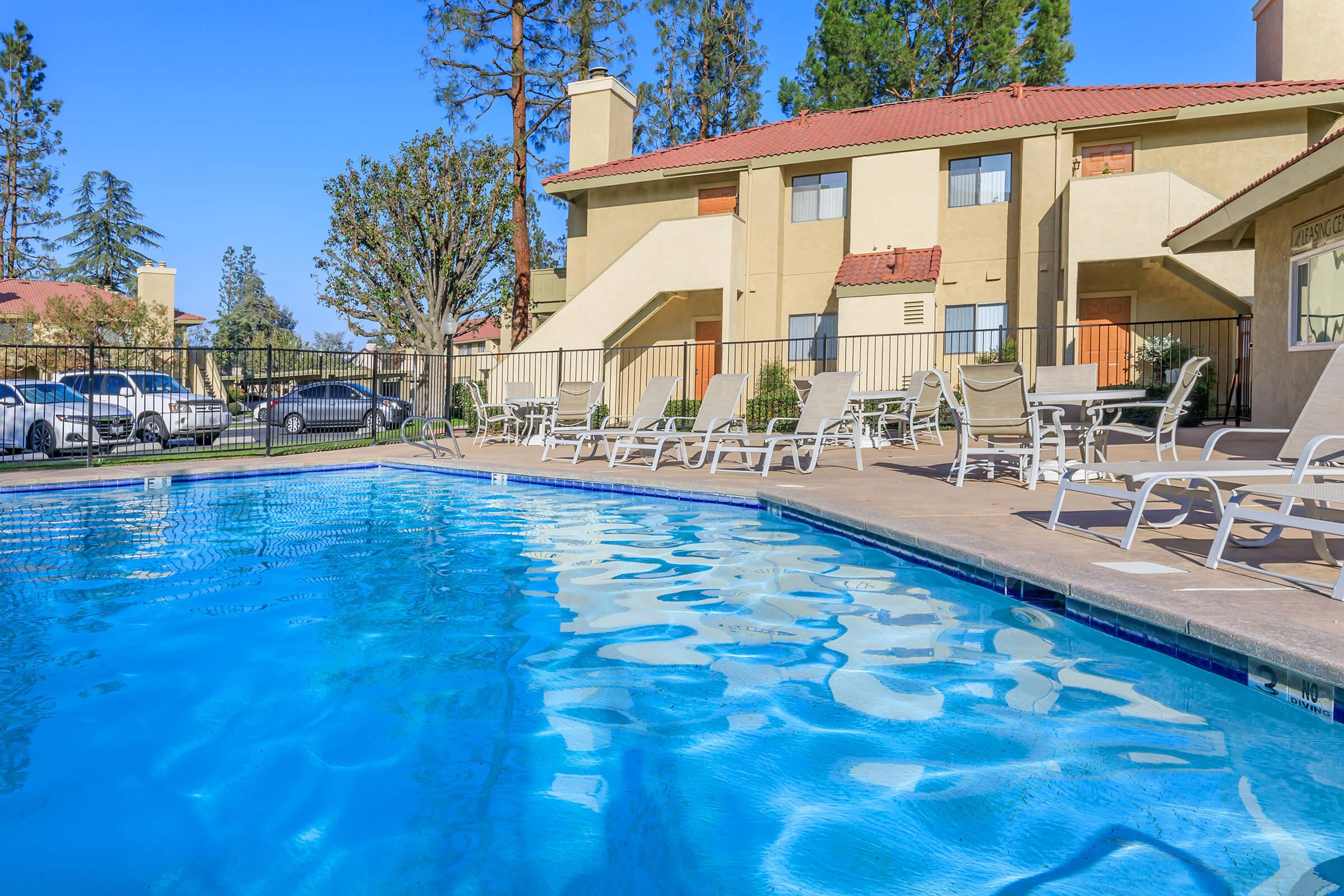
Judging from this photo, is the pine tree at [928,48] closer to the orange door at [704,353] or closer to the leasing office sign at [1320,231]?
the orange door at [704,353]

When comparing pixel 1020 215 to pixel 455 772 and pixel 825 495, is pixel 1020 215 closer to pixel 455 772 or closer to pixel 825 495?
pixel 825 495

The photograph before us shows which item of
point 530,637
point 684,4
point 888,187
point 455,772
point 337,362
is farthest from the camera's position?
point 684,4

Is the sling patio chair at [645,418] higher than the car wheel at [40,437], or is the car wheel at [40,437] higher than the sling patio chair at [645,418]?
the sling patio chair at [645,418]

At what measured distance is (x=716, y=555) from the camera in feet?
19.1

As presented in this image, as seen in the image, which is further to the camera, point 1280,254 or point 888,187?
point 888,187

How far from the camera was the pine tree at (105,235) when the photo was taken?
46.8 m

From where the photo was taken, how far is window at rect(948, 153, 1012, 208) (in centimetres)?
1738

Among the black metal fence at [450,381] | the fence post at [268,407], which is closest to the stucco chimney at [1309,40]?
the black metal fence at [450,381]

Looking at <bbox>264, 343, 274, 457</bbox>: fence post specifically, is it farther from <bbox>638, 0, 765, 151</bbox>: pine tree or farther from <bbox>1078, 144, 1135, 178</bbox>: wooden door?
<bbox>638, 0, 765, 151</bbox>: pine tree

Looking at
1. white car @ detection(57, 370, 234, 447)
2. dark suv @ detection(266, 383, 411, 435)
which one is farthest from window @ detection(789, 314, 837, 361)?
white car @ detection(57, 370, 234, 447)

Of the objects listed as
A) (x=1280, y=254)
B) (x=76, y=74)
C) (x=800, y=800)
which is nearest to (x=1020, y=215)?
(x=1280, y=254)

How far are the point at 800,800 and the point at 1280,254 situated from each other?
1103 cm

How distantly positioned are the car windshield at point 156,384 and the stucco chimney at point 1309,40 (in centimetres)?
2185

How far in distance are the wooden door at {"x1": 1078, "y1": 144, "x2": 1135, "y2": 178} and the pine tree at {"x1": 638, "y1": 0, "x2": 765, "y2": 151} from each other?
15368mm
